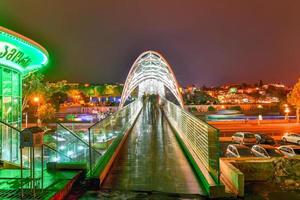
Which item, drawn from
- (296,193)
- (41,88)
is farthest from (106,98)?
(296,193)

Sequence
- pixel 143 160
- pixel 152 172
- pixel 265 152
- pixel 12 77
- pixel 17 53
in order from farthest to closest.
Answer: pixel 265 152 → pixel 12 77 → pixel 17 53 → pixel 143 160 → pixel 152 172

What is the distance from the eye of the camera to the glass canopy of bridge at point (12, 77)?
45.4 ft

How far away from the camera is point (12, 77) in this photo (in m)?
15.9

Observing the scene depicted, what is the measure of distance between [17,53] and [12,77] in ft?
4.81

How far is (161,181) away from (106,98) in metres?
163

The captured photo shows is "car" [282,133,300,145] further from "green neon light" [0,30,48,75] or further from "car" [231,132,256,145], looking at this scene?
"green neon light" [0,30,48,75]

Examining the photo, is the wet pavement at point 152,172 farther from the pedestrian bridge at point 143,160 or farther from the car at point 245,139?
the car at point 245,139

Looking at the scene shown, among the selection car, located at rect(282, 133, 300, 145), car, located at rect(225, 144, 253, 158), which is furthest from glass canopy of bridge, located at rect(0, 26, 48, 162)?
car, located at rect(282, 133, 300, 145)

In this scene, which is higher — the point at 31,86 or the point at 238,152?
the point at 31,86

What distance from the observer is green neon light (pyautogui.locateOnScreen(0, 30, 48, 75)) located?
13623 mm

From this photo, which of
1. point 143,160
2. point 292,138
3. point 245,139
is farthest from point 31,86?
point 143,160

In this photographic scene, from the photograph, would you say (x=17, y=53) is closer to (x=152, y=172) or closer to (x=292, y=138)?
(x=152, y=172)

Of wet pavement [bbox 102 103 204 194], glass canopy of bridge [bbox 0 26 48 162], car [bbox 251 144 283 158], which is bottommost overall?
car [bbox 251 144 283 158]

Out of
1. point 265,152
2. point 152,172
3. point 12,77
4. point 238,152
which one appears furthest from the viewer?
point 265,152
